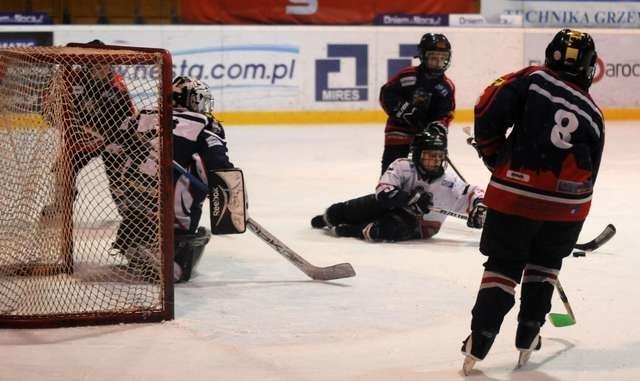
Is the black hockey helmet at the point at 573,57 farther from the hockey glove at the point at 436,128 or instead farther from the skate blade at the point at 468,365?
the hockey glove at the point at 436,128

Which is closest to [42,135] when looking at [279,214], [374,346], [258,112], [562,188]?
[374,346]

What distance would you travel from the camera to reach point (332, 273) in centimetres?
499

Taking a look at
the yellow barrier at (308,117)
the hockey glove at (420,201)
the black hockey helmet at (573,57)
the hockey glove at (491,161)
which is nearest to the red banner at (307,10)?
the yellow barrier at (308,117)

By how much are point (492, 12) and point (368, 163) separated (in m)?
5.04

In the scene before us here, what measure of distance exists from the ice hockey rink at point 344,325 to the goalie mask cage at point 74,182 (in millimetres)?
193

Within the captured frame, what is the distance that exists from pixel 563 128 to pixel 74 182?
216 cm

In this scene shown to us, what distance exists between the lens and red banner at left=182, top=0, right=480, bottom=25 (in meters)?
12.7

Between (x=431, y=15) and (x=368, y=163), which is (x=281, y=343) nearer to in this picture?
(x=368, y=163)

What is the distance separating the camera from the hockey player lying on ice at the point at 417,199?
5965mm

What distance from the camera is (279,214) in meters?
6.95

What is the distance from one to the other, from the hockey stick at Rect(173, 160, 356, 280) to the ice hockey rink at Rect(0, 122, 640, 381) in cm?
4

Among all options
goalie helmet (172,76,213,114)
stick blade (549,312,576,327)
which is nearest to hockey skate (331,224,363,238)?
goalie helmet (172,76,213,114)

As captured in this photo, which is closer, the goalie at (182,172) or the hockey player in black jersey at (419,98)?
the goalie at (182,172)

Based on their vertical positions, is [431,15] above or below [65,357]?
above
